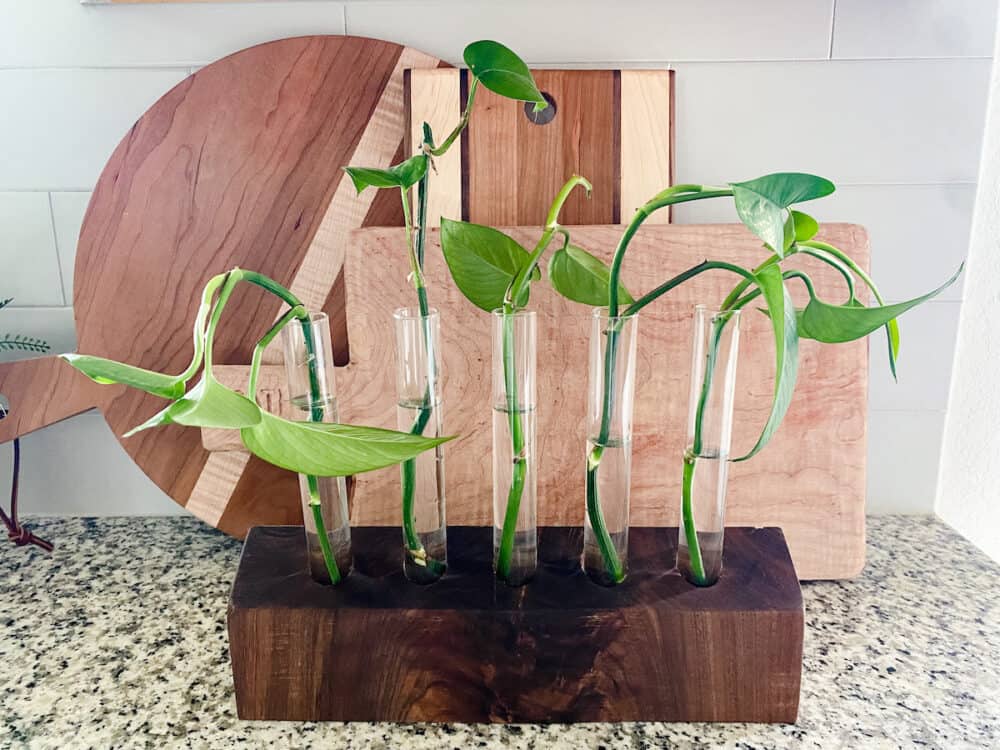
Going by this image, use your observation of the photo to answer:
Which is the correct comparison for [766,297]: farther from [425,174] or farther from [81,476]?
[81,476]

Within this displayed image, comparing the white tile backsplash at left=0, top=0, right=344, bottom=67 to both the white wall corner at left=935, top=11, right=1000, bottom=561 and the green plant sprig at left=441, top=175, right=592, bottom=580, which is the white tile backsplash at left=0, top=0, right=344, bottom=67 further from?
the white wall corner at left=935, top=11, right=1000, bottom=561

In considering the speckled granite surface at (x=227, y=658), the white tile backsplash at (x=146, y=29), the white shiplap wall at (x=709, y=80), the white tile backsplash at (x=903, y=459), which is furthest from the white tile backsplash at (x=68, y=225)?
the white tile backsplash at (x=903, y=459)

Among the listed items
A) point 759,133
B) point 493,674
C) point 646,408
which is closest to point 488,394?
point 646,408

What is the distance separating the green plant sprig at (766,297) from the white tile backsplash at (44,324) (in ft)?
2.08

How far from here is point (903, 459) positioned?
96 centimetres

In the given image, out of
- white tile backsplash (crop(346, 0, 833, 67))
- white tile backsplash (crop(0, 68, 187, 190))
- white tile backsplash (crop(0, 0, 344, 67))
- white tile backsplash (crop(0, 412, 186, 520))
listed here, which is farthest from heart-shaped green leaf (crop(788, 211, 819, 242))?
white tile backsplash (crop(0, 412, 186, 520))

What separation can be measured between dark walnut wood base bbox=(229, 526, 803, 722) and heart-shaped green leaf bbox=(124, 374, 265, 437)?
0.24 meters

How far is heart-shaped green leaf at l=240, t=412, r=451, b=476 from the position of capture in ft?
1.58

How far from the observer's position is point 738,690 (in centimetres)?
63

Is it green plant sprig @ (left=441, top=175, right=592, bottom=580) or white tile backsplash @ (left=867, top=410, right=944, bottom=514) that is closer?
green plant sprig @ (left=441, top=175, right=592, bottom=580)

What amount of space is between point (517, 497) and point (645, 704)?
198 millimetres

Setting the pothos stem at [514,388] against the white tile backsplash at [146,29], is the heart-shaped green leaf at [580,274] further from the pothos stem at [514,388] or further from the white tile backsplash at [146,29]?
the white tile backsplash at [146,29]

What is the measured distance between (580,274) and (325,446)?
0.26 m

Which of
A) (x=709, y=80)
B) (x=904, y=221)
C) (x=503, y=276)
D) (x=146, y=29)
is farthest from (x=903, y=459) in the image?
(x=146, y=29)
